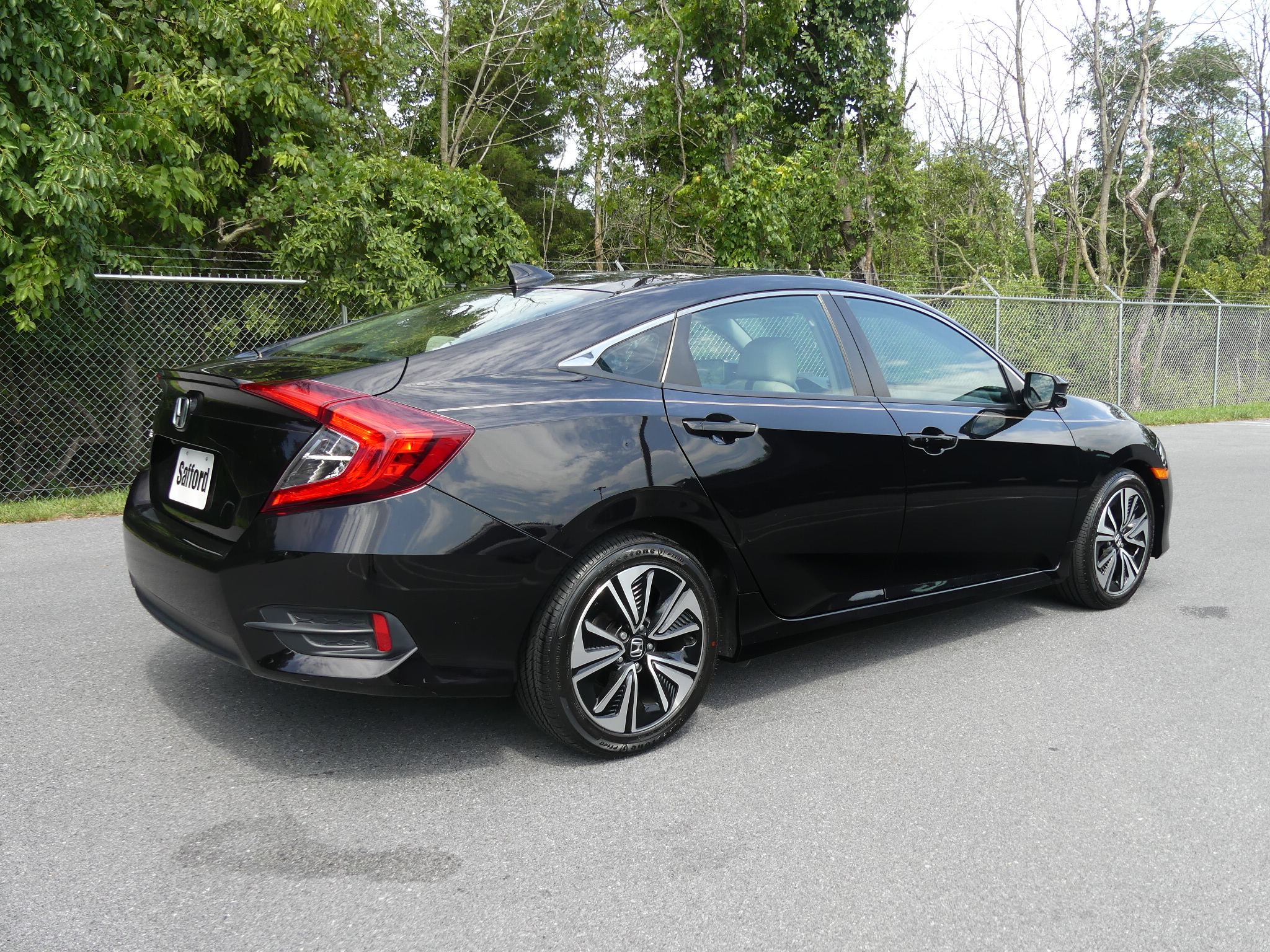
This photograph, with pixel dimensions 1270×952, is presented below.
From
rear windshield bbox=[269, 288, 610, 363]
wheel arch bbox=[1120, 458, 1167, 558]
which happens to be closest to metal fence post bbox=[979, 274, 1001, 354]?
wheel arch bbox=[1120, 458, 1167, 558]

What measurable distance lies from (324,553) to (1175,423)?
1628 cm

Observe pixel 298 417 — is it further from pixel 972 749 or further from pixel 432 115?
pixel 432 115

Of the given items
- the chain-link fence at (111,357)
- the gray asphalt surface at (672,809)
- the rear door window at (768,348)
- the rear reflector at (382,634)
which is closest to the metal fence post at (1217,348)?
the chain-link fence at (111,357)

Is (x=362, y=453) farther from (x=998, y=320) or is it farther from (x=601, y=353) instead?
(x=998, y=320)

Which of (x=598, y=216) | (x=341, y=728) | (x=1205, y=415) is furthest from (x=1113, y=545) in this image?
(x=598, y=216)

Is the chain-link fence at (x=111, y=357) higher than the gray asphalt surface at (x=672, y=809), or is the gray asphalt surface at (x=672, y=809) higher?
the chain-link fence at (x=111, y=357)

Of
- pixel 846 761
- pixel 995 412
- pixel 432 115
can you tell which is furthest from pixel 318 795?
pixel 432 115

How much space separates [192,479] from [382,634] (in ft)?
2.87

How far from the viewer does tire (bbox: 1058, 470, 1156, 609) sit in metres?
4.84

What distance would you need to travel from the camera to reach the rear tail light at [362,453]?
2.73m

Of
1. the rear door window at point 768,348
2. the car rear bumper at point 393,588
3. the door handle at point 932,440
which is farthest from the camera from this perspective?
the door handle at point 932,440

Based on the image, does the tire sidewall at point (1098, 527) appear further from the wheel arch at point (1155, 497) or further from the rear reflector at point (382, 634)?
the rear reflector at point (382, 634)

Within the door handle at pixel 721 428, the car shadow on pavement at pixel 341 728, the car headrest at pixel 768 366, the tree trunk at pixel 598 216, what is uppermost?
the tree trunk at pixel 598 216

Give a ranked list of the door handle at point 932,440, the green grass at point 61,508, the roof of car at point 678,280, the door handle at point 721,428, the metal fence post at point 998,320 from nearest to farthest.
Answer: the door handle at point 721,428 → the roof of car at point 678,280 → the door handle at point 932,440 → the green grass at point 61,508 → the metal fence post at point 998,320
